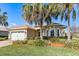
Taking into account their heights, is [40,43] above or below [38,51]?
above

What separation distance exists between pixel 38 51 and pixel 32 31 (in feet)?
1.21

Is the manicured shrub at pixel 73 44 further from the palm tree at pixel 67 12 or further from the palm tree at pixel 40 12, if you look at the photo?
the palm tree at pixel 40 12

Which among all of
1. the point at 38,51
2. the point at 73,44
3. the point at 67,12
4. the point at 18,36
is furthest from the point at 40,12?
the point at 73,44

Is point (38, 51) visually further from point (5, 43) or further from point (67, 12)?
point (67, 12)

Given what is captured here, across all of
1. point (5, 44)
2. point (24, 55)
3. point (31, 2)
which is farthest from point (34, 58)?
point (31, 2)

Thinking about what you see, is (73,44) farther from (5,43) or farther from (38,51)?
(5,43)

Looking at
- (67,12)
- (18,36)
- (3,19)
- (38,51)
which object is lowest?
(38,51)

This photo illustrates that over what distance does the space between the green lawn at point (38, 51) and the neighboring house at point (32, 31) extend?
0.21 meters

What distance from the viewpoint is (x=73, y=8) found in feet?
19.6

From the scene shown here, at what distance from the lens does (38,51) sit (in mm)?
5977

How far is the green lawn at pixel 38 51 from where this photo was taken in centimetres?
596

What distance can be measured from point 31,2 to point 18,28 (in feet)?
1.69

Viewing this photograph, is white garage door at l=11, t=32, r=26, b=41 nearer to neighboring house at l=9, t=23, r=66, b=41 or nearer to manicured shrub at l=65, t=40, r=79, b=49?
neighboring house at l=9, t=23, r=66, b=41

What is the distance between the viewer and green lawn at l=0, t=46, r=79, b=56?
19.6 feet
